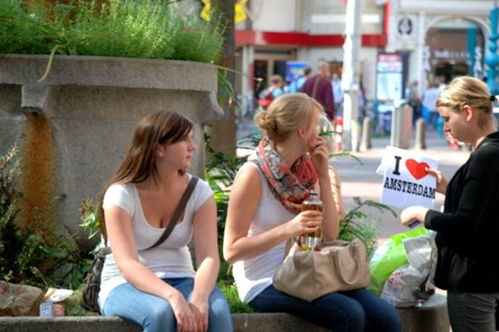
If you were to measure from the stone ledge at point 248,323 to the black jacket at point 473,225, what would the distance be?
57 centimetres

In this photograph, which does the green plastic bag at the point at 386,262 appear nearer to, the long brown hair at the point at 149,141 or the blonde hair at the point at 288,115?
the blonde hair at the point at 288,115

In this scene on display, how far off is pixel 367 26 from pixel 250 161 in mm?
41017

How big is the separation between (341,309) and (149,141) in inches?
41.3

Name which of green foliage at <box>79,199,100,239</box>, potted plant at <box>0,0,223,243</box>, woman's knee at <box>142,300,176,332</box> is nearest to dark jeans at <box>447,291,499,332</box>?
woman's knee at <box>142,300,176,332</box>

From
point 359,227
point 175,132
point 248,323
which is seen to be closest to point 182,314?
point 248,323

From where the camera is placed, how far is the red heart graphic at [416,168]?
228 inches

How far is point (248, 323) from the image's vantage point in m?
5.23

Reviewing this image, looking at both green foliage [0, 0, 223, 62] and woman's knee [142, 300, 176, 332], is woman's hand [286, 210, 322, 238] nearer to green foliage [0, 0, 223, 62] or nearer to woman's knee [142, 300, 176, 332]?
woman's knee [142, 300, 176, 332]

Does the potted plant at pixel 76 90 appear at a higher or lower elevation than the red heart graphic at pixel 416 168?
higher

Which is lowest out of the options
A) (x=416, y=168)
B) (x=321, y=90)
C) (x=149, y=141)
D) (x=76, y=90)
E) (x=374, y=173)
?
(x=374, y=173)

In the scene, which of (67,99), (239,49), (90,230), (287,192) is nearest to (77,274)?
(90,230)

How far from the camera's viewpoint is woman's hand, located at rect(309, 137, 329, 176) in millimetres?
5453

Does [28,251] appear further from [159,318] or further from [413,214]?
[413,214]

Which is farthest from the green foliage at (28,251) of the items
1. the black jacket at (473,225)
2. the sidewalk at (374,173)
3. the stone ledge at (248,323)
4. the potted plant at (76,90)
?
the sidewalk at (374,173)
